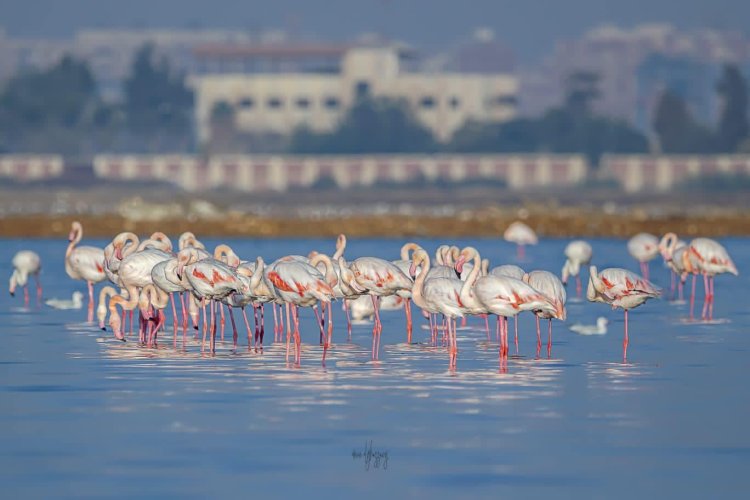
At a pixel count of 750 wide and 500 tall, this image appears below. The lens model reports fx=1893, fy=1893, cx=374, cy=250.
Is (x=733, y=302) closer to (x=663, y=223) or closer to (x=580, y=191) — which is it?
(x=663, y=223)

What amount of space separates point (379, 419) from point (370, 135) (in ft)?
418

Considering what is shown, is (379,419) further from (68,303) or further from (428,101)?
(428,101)

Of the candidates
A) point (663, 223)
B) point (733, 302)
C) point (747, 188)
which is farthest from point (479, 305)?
point (747, 188)

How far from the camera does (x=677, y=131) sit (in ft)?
474

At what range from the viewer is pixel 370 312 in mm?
27891

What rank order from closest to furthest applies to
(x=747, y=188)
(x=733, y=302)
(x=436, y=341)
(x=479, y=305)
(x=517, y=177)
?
(x=479, y=305) < (x=436, y=341) < (x=733, y=302) < (x=747, y=188) < (x=517, y=177)

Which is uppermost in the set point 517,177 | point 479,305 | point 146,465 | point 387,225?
point 517,177

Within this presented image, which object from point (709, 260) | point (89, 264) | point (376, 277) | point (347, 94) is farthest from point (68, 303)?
point (347, 94)

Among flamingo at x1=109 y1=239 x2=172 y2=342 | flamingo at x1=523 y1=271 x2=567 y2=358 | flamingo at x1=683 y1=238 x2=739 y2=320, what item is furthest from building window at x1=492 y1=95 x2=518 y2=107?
flamingo at x1=523 y1=271 x2=567 y2=358

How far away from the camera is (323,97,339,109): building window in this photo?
15675 centimetres

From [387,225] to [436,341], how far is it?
1534 inches

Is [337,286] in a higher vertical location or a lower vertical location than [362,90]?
lower

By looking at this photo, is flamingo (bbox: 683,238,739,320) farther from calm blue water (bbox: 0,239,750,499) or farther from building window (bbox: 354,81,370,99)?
building window (bbox: 354,81,370,99)

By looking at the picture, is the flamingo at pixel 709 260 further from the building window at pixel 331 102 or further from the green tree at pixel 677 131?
the building window at pixel 331 102
